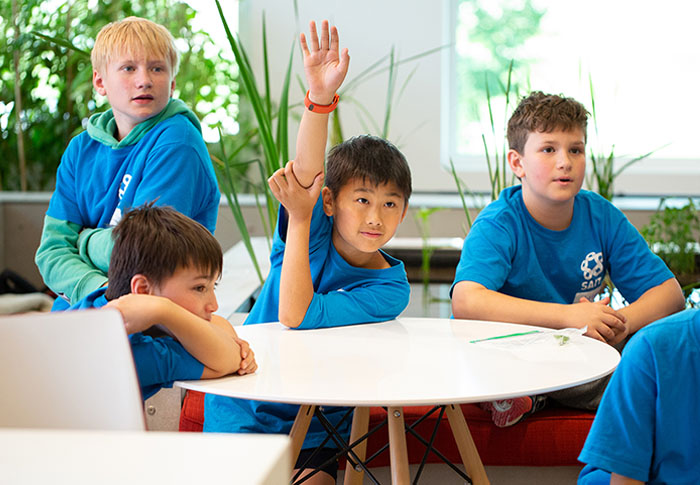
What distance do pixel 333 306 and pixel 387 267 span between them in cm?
21

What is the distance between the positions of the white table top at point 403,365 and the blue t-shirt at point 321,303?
4 centimetres

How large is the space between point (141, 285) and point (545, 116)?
3.71ft

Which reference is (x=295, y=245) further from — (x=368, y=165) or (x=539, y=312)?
(x=539, y=312)

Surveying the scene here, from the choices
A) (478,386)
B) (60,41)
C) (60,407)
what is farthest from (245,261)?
(60,407)

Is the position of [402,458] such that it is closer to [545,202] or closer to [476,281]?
[476,281]

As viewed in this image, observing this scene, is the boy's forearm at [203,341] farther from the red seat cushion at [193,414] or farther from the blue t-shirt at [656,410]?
the red seat cushion at [193,414]

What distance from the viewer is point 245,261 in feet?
10.9

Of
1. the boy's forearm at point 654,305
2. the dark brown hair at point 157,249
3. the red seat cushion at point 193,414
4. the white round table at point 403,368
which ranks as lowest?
the red seat cushion at point 193,414

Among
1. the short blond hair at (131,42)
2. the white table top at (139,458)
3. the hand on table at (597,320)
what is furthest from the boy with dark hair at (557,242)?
the white table top at (139,458)

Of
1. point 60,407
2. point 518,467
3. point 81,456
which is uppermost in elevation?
point 81,456

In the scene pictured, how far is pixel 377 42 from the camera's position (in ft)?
16.6

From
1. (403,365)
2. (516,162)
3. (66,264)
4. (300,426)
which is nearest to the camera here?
(403,365)

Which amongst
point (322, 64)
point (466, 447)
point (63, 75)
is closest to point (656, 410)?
point (466, 447)

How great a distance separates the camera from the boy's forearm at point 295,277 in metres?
1.47
